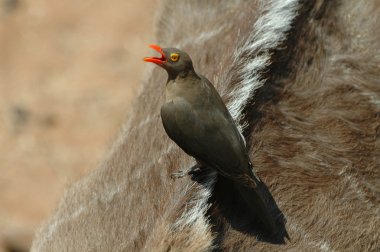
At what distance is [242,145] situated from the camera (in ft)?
10.1

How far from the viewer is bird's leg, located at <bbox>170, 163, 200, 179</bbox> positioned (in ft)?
10.7

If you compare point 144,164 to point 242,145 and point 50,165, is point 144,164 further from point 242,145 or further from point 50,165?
point 50,165

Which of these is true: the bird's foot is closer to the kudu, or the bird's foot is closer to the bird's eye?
the kudu

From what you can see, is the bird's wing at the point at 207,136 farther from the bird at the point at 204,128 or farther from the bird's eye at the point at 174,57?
the bird's eye at the point at 174,57

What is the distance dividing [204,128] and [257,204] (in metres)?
0.41

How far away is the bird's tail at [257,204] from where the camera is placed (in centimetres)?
310

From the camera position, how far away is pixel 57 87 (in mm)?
8047

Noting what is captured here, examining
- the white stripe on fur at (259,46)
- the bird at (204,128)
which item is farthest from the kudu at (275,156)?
the bird at (204,128)

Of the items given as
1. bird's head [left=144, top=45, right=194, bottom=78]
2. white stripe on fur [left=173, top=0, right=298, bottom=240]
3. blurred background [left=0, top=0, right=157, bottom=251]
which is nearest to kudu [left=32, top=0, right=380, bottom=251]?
white stripe on fur [left=173, top=0, right=298, bottom=240]

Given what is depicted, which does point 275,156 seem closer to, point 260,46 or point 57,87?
point 260,46

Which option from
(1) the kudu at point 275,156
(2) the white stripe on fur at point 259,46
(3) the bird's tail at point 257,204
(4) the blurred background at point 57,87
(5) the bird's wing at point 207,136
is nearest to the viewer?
(5) the bird's wing at point 207,136

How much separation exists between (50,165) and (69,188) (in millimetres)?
3246

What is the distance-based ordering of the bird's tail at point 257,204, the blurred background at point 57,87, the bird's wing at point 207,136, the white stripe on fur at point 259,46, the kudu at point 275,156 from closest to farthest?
the bird's wing at point 207,136
the bird's tail at point 257,204
the kudu at point 275,156
the white stripe on fur at point 259,46
the blurred background at point 57,87

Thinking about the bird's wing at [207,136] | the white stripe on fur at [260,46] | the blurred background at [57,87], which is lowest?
the blurred background at [57,87]
